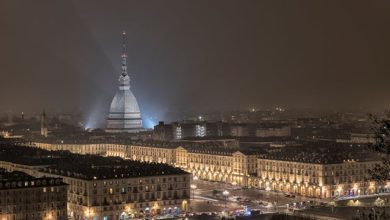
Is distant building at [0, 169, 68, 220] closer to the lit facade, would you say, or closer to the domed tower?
the lit facade

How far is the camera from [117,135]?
138 meters

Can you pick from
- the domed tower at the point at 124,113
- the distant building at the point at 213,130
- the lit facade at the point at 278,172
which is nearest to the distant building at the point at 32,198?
the lit facade at the point at 278,172

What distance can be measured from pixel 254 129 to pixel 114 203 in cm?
10322

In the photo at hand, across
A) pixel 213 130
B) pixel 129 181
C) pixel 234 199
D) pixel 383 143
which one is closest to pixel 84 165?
pixel 129 181

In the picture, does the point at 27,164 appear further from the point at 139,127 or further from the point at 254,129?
the point at 254,129

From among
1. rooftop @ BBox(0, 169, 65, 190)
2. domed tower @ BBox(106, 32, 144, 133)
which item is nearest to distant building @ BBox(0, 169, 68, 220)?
rooftop @ BBox(0, 169, 65, 190)

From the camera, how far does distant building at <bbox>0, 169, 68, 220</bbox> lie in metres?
59.5

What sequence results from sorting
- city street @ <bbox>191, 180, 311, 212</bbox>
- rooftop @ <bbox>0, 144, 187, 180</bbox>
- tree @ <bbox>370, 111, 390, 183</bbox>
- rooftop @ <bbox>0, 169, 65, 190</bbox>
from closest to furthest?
tree @ <bbox>370, 111, 390, 183</bbox> → rooftop @ <bbox>0, 169, 65, 190</bbox> → rooftop @ <bbox>0, 144, 187, 180</bbox> → city street @ <bbox>191, 180, 311, 212</bbox>

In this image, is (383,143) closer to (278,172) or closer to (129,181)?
(129,181)

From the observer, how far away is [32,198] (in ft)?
199

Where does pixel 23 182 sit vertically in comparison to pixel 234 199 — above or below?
above

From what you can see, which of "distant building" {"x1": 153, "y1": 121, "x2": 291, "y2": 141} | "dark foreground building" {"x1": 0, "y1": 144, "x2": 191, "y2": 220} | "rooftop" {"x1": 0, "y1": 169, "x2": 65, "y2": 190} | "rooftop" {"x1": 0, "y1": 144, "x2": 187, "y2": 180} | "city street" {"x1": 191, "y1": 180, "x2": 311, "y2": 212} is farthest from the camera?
"distant building" {"x1": 153, "y1": 121, "x2": 291, "y2": 141}

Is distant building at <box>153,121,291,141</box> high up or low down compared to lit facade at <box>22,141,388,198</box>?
up

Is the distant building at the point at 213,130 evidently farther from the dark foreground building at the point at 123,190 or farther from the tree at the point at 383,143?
the tree at the point at 383,143
